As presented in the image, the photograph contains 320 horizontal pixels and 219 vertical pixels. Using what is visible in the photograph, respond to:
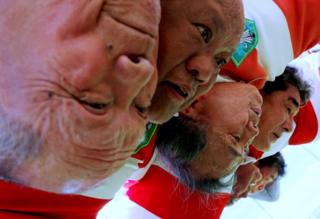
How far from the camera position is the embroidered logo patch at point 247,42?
913mm

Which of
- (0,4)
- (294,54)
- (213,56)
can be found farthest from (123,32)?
(294,54)

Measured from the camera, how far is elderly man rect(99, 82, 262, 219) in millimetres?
884

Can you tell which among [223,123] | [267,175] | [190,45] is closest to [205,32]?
[190,45]

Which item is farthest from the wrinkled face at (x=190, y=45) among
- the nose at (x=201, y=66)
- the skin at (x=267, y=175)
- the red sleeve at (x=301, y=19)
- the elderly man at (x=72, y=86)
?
the skin at (x=267, y=175)

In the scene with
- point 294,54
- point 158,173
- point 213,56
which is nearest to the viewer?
point 213,56

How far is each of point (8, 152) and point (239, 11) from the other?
34 cm

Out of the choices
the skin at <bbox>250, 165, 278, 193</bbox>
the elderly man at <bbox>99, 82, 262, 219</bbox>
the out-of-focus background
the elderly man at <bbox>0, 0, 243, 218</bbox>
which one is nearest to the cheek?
the elderly man at <bbox>0, 0, 243, 218</bbox>

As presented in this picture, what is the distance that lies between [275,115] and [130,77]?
777 millimetres

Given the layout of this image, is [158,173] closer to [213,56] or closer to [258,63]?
[258,63]

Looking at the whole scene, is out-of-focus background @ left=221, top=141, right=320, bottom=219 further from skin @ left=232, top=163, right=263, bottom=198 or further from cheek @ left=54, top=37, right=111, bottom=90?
cheek @ left=54, top=37, right=111, bottom=90

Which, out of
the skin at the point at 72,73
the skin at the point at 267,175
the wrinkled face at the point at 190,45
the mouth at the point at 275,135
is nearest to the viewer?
the skin at the point at 72,73

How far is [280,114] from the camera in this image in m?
1.11

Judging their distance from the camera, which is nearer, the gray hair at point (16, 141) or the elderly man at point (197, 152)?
the gray hair at point (16, 141)

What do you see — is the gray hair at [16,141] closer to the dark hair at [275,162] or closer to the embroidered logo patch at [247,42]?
the embroidered logo patch at [247,42]
